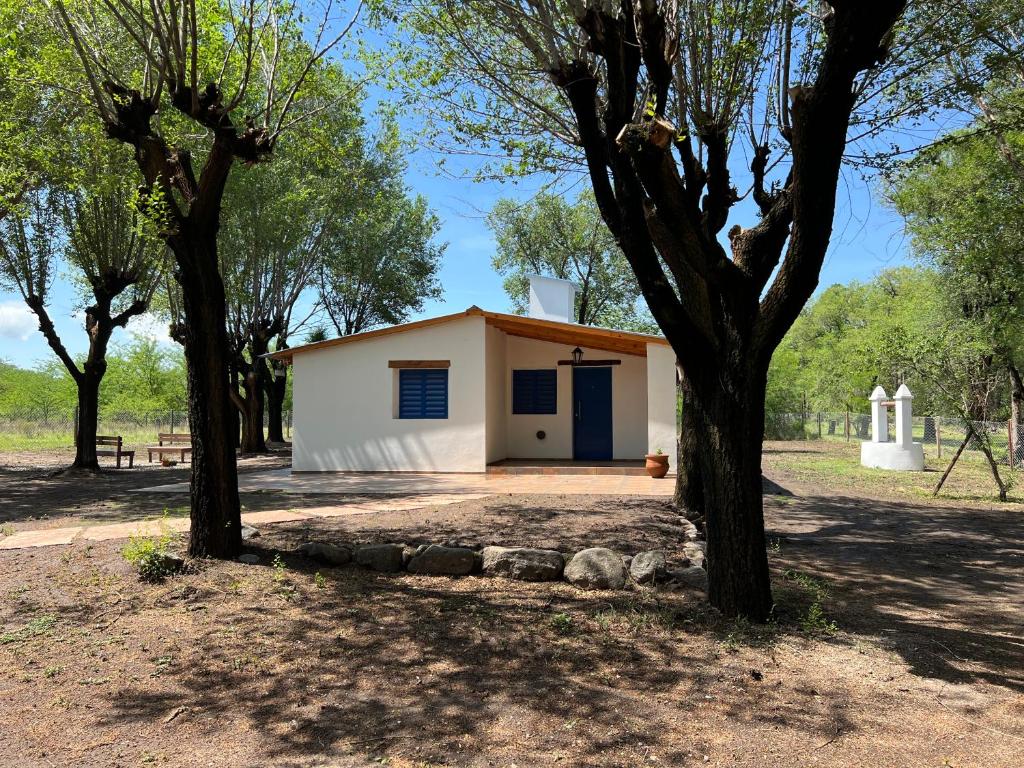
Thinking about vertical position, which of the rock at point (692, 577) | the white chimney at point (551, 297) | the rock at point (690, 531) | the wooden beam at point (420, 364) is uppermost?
the white chimney at point (551, 297)

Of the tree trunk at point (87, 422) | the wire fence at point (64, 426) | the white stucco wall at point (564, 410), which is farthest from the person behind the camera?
the wire fence at point (64, 426)

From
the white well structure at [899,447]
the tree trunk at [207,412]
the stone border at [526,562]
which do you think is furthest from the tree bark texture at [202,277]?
the white well structure at [899,447]

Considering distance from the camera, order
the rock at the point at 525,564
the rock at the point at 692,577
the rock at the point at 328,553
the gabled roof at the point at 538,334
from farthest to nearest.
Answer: the gabled roof at the point at 538,334 → the rock at the point at 328,553 → the rock at the point at 525,564 → the rock at the point at 692,577

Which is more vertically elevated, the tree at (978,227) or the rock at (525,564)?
the tree at (978,227)

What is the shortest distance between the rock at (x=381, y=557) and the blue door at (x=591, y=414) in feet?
30.2

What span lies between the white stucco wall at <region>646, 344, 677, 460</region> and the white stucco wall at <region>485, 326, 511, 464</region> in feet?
10.1

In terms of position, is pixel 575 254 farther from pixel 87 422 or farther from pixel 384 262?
pixel 87 422

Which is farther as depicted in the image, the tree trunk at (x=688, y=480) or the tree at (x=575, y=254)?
the tree at (x=575, y=254)

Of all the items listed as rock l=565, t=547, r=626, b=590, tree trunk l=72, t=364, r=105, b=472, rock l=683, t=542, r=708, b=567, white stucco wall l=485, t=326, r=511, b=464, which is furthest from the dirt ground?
tree trunk l=72, t=364, r=105, b=472

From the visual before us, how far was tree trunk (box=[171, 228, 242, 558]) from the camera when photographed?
5984 mm

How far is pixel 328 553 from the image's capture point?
6211 mm

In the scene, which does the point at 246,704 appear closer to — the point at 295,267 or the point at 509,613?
the point at 509,613

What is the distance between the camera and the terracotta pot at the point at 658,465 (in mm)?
12016

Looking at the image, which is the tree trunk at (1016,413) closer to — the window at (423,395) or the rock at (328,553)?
the window at (423,395)
